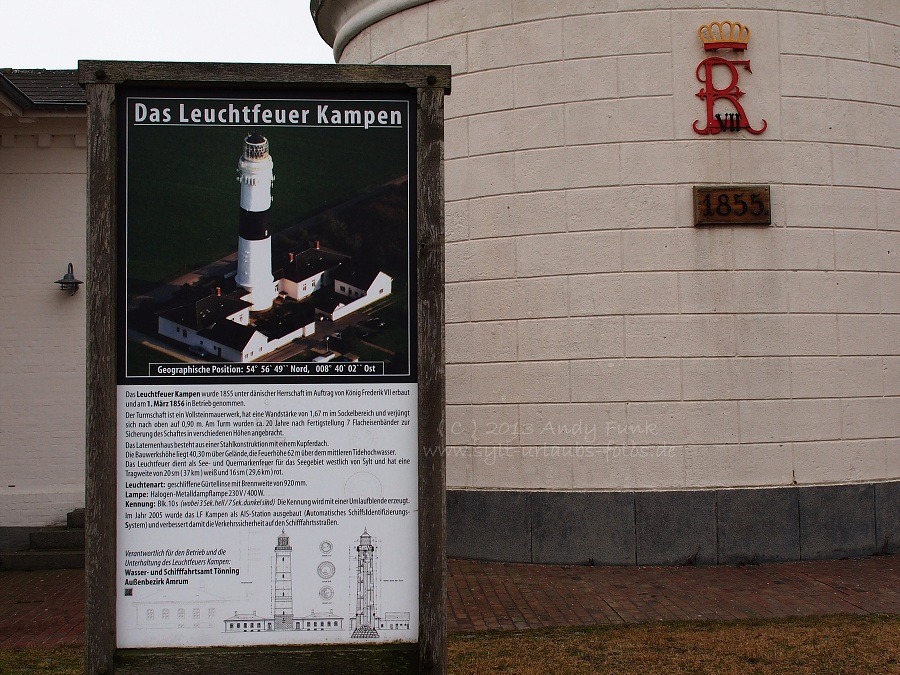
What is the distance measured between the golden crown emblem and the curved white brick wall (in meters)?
0.08

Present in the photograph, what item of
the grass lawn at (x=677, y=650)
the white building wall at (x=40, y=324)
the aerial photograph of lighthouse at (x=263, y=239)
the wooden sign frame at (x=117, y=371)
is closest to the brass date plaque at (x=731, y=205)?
the grass lawn at (x=677, y=650)

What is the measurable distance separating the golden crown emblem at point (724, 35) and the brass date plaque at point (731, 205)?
46.8 inches

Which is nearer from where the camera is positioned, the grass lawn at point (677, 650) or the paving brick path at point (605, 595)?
the grass lawn at point (677, 650)

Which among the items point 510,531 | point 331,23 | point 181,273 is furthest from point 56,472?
point 181,273

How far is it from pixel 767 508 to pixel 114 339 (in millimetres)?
5748

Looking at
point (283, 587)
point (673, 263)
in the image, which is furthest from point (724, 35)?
point (283, 587)

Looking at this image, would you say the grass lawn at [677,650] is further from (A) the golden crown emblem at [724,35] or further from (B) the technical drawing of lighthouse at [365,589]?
(A) the golden crown emblem at [724,35]

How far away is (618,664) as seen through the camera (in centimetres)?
515

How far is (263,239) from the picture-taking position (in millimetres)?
3893

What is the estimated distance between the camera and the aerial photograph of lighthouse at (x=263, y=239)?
386 cm

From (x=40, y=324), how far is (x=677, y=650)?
6.64 metres

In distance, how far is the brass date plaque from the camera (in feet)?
25.5

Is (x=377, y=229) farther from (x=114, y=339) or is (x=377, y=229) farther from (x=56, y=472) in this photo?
(x=56, y=472)

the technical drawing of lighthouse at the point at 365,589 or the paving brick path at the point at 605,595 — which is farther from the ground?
the technical drawing of lighthouse at the point at 365,589
